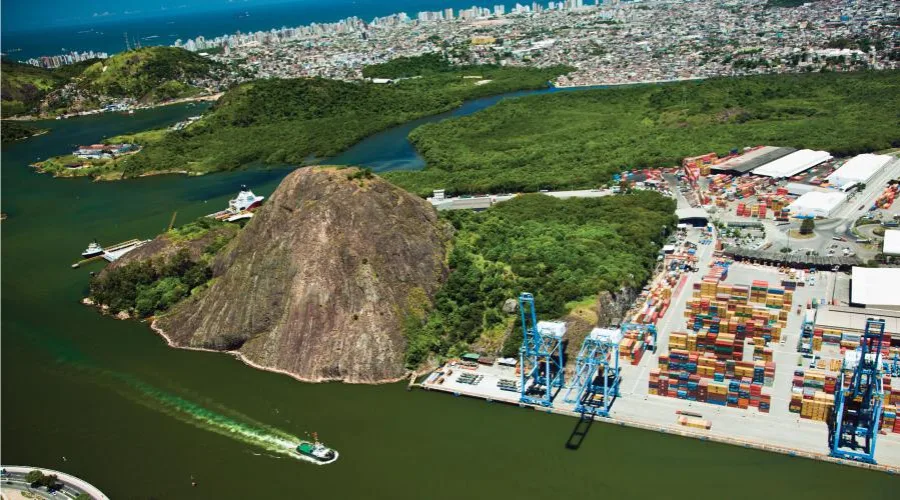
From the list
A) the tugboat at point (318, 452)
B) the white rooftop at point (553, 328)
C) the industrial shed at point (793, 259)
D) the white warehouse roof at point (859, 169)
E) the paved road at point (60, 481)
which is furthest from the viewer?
the white warehouse roof at point (859, 169)

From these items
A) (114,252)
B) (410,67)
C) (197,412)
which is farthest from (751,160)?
(410,67)

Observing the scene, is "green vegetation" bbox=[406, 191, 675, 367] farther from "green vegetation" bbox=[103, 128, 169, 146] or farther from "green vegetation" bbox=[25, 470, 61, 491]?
"green vegetation" bbox=[103, 128, 169, 146]

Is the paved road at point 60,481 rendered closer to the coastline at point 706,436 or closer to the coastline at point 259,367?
the coastline at point 259,367

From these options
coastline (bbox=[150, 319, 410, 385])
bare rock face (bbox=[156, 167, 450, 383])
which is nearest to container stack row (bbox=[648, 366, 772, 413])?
coastline (bbox=[150, 319, 410, 385])

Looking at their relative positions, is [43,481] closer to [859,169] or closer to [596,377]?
[596,377]

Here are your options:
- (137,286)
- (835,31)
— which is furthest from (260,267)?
A: (835,31)

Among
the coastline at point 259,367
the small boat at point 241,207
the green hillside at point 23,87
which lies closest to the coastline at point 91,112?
the green hillside at point 23,87
